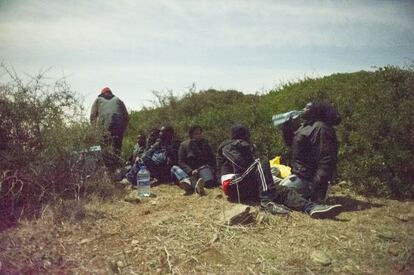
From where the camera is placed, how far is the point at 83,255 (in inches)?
167

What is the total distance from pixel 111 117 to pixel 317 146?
492 cm

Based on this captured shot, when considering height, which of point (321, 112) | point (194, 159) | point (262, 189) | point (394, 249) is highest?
point (321, 112)

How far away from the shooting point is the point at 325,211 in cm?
522

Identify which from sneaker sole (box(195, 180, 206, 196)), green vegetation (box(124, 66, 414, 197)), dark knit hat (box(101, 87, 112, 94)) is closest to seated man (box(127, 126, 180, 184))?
green vegetation (box(124, 66, 414, 197))

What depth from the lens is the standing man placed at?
27.6 ft

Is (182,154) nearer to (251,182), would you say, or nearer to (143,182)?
(143,182)

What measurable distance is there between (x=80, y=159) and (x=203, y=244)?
133 inches

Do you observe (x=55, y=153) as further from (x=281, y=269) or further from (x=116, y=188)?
(x=281, y=269)

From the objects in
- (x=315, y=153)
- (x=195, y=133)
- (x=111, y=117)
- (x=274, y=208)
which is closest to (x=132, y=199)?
(x=195, y=133)

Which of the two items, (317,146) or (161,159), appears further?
(161,159)

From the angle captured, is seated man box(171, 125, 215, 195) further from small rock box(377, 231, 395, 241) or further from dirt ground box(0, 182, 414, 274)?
small rock box(377, 231, 395, 241)

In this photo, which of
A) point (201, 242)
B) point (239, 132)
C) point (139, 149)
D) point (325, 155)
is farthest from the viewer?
point (139, 149)

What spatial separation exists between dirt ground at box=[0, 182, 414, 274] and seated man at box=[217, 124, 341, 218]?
163 mm

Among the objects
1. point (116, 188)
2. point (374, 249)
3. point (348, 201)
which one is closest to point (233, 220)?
point (374, 249)
